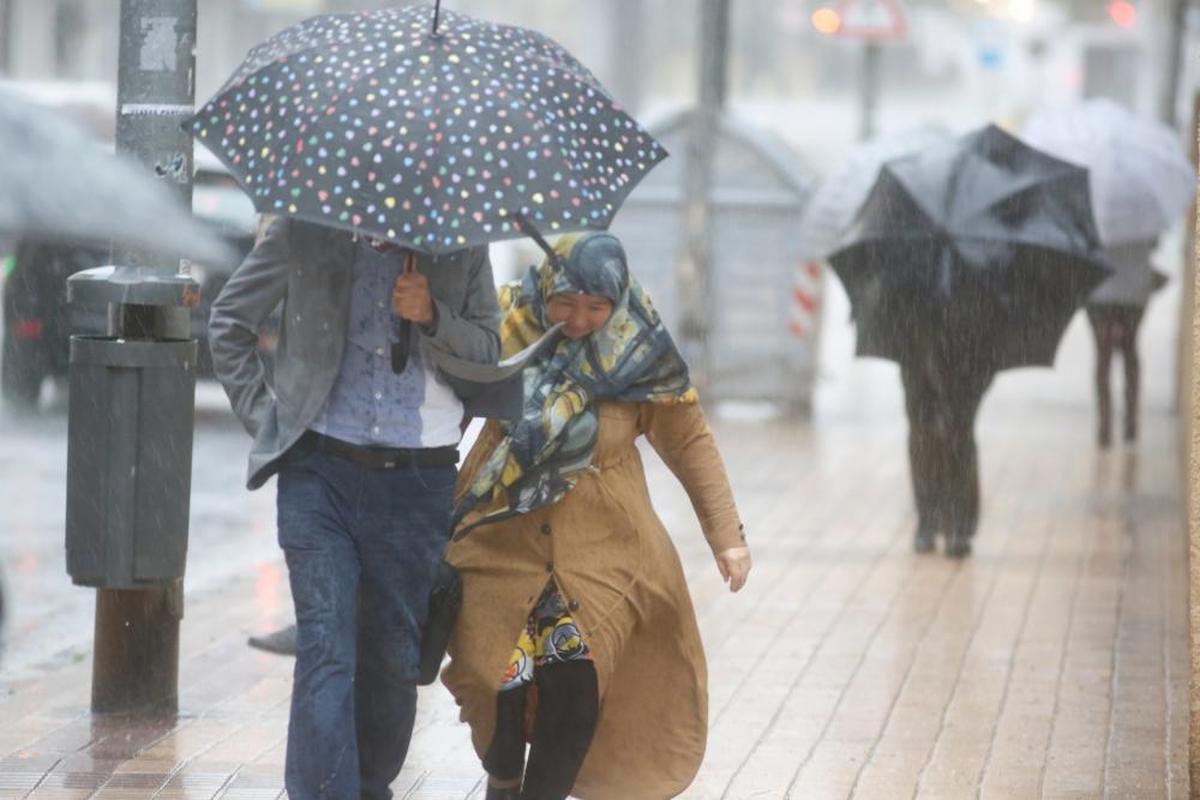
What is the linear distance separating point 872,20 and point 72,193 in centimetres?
Answer: 1589

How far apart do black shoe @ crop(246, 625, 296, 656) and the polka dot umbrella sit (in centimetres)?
326

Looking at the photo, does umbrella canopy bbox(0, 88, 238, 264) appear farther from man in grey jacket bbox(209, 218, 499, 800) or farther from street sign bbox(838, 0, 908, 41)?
street sign bbox(838, 0, 908, 41)

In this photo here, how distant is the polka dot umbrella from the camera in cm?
471

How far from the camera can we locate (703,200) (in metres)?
17.3

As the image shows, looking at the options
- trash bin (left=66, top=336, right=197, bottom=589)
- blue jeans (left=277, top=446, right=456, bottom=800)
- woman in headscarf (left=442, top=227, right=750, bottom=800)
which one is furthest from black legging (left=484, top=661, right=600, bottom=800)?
trash bin (left=66, top=336, right=197, bottom=589)

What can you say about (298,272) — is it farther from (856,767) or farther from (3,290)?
(3,290)

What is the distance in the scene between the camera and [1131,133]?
1438cm

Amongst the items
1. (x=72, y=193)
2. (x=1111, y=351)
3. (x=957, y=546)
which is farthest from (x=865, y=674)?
(x=1111, y=351)

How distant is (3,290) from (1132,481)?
25.8 feet

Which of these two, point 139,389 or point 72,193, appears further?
point 139,389

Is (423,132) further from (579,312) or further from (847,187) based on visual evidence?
(847,187)

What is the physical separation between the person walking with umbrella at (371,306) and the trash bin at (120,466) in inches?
50.0

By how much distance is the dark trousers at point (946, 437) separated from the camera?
1071cm

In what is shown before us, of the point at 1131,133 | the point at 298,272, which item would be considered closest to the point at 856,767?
the point at 298,272
